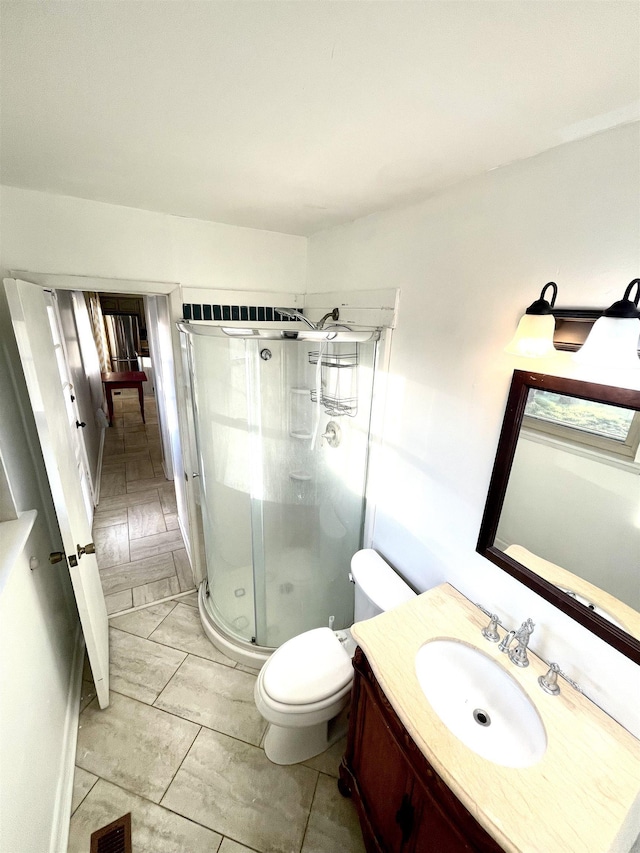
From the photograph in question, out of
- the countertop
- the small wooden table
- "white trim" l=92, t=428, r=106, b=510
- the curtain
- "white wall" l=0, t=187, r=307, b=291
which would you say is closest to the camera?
the countertop

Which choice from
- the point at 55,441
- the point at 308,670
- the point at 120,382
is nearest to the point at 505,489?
the point at 308,670

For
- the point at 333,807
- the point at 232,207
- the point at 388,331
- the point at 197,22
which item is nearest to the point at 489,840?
the point at 333,807

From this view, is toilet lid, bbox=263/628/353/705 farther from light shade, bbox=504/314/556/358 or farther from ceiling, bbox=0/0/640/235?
ceiling, bbox=0/0/640/235

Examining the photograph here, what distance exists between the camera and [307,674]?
143cm

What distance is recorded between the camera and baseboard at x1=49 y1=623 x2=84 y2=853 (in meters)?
1.22

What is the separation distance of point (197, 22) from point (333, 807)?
7.79 ft

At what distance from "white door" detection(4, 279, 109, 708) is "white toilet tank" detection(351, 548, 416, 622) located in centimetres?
122

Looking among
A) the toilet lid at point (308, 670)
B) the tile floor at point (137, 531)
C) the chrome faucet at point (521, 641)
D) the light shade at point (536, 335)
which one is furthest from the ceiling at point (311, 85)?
the tile floor at point (137, 531)

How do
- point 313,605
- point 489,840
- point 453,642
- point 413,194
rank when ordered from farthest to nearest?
1. point 313,605
2. point 413,194
3. point 453,642
4. point 489,840

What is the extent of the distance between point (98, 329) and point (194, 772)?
20.9 feet

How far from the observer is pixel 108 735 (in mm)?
1587

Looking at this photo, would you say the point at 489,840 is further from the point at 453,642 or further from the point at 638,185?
the point at 638,185

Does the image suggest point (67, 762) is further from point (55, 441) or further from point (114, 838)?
point (55, 441)

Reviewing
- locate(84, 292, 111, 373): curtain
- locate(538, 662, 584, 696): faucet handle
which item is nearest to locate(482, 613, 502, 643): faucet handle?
locate(538, 662, 584, 696): faucet handle
